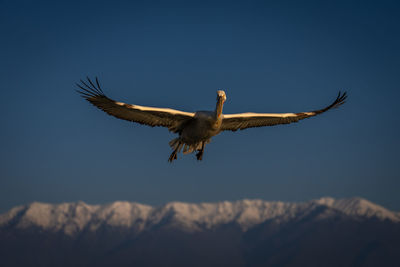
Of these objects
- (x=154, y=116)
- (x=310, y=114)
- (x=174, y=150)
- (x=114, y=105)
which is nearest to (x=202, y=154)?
(x=174, y=150)

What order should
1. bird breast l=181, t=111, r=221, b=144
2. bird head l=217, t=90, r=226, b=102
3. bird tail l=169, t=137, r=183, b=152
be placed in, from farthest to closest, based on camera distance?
bird tail l=169, t=137, r=183, b=152, bird breast l=181, t=111, r=221, b=144, bird head l=217, t=90, r=226, b=102

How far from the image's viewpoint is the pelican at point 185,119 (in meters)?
24.1

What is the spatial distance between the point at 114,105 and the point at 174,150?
3.94m

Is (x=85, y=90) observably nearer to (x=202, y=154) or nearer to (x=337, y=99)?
(x=202, y=154)

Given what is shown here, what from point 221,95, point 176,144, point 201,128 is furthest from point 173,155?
point 221,95

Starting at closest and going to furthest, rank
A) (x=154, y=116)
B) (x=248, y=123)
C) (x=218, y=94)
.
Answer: (x=218, y=94) → (x=154, y=116) → (x=248, y=123)

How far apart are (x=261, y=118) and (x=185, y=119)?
4626mm

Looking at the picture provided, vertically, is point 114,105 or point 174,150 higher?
point 114,105

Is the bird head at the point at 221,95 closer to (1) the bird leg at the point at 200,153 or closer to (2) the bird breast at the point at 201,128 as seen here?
(2) the bird breast at the point at 201,128

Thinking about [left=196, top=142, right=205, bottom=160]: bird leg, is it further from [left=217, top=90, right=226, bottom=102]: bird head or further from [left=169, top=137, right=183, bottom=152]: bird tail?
[left=217, top=90, right=226, bottom=102]: bird head

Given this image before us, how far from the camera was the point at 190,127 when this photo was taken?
25250 millimetres

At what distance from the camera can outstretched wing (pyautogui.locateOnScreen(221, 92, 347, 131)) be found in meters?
26.6

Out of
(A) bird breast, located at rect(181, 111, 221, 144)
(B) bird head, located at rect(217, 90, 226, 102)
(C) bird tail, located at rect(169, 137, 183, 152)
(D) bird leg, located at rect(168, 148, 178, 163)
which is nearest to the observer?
(B) bird head, located at rect(217, 90, 226, 102)

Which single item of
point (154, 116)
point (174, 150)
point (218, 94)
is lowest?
point (174, 150)
